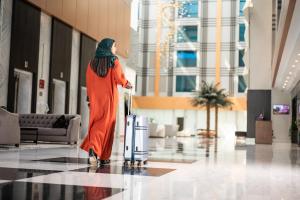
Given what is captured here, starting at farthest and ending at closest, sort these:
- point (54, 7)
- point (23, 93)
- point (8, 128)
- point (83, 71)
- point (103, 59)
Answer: point (83, 71), point (54, 7), point (23, 93), point (8, 128), point (103, 59)

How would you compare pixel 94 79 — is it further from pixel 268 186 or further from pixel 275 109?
pixel 275 109

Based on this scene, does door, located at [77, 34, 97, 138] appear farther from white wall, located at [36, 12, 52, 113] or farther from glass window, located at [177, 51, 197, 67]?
glass window, located at [177, 51, 197, 67]

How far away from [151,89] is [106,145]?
30.4m

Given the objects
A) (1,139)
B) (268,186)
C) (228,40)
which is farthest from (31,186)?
(228,40)

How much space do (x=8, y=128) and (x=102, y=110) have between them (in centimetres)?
390

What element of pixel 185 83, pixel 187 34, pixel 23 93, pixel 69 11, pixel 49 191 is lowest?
pixel 49 191

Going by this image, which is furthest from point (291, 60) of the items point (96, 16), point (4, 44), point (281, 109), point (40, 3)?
point (4, 44)

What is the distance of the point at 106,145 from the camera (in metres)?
5.14

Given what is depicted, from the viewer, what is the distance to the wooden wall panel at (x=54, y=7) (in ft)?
47.0

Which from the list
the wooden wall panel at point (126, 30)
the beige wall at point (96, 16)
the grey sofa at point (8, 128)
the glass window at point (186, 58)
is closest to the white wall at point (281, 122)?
the wooden wall panel at point (126, 30)

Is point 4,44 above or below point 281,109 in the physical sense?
above

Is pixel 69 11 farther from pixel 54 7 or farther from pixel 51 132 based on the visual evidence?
pixel 51 132

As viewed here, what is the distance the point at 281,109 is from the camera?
70.8 feet

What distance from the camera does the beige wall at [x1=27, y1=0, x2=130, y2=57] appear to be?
15.1m
